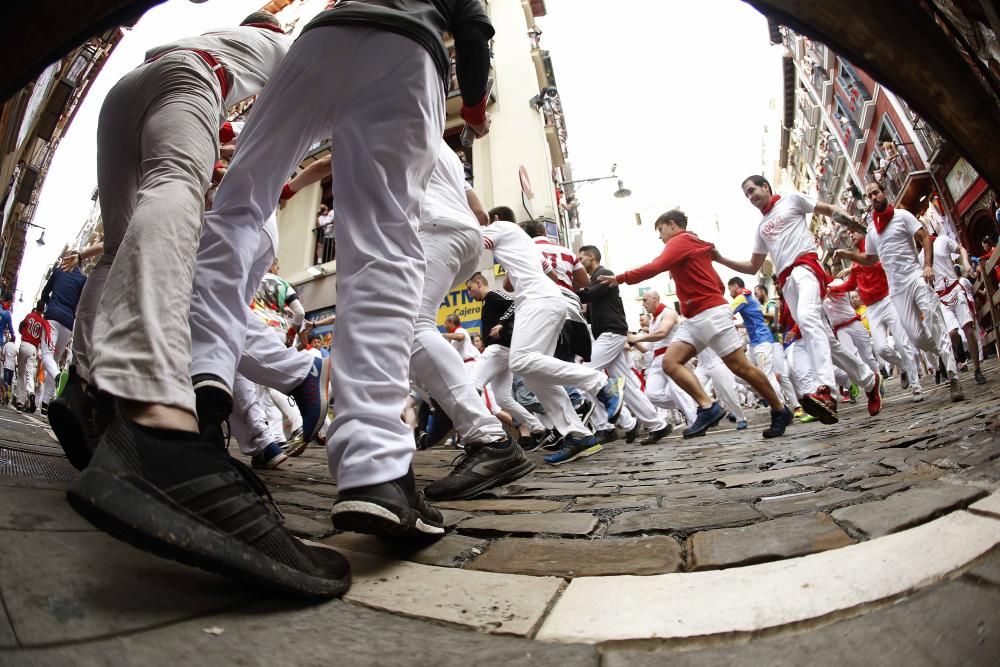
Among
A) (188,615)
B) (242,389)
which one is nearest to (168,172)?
(188,615)

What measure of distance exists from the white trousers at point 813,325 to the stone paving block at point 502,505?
3.54 metres

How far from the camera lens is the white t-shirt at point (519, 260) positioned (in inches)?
163

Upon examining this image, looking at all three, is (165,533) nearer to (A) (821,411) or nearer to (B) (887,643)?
(B) (887,643)

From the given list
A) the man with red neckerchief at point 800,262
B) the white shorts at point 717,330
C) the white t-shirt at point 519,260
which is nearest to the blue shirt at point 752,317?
the man with red neckerchief at point 800,262

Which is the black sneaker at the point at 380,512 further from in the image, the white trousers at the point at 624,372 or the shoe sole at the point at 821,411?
the white trousers at the point at 624,372

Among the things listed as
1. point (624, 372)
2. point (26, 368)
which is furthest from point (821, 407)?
point (26, 368)

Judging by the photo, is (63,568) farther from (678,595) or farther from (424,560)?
(678,595)

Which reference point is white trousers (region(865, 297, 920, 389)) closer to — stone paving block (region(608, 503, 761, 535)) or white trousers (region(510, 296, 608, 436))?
white trousers (region(510, 296, 608, 436))

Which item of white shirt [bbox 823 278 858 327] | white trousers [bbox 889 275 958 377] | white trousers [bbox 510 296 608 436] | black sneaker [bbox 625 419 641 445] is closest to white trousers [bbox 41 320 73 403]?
white trousers [bbox 510 296 608 436]

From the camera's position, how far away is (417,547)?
4.31 ft

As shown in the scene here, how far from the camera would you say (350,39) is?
1.43 metres

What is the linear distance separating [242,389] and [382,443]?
2.36 meters

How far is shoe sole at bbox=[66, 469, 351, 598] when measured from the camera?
0.78 meters

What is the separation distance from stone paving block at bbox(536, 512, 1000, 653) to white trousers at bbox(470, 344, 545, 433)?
3.99 metres
